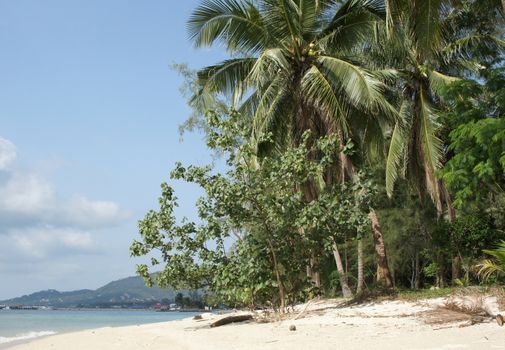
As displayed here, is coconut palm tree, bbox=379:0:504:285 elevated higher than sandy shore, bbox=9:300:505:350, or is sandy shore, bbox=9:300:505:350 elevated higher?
coconut palm tree, bbox=379:0:504:285

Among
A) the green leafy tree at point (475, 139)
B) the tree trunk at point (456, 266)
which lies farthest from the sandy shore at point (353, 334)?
the tree trunk at point (456, 266)

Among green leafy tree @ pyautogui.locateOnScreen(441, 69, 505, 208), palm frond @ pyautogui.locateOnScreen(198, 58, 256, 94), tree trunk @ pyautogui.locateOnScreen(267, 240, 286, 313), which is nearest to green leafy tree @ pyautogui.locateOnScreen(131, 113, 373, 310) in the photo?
tree trunk @ pyautogui.locateOnScreen(267, 240, 286, 313)

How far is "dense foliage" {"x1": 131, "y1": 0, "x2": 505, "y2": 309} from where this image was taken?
12.5 metres

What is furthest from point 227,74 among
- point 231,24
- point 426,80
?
point 426,80

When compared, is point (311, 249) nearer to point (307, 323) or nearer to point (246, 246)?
point (246, 246)

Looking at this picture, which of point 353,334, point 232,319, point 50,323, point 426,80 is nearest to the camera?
point 353,334

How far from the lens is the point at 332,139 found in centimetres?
1302

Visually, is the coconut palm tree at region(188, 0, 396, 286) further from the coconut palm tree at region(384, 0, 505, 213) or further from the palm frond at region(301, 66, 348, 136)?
the coconut palm tree at region(384, 0, 505, 213)

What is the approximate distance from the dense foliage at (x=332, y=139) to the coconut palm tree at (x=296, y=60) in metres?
0.05

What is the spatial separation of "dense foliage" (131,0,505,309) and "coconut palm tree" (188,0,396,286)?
5 centimetres

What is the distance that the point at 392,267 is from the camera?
2934 centimetres

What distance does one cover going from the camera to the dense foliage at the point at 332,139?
1247 centimetres

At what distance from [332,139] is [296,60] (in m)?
4.89

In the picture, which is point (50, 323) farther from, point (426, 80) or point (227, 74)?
point (426, 80)
